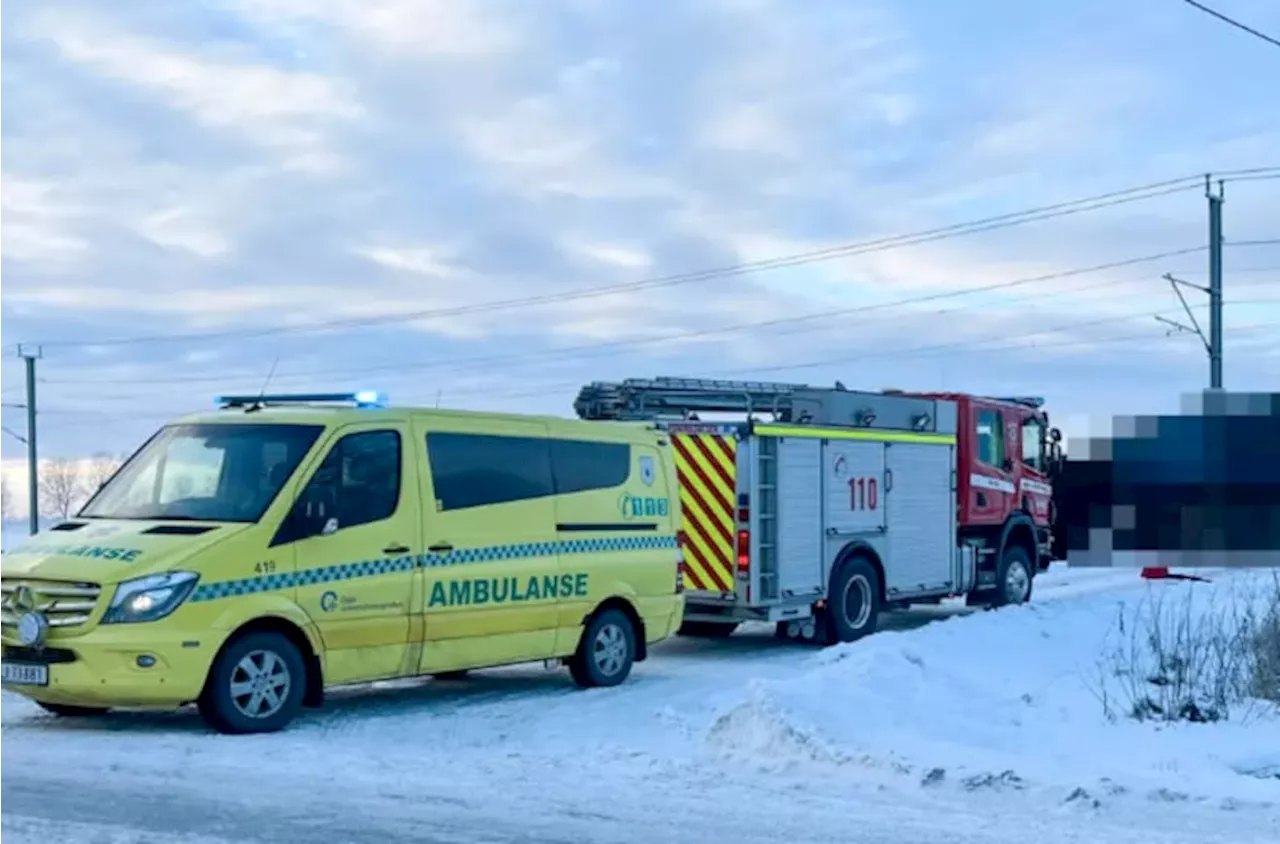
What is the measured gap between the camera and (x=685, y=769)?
8.95m

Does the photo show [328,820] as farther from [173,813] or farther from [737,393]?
[737,393]

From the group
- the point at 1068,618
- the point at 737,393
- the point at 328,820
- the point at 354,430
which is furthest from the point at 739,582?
the point at 328,820

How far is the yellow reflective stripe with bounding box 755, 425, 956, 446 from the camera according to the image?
15.7m

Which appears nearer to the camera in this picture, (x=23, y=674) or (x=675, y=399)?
(x=23, y=674)

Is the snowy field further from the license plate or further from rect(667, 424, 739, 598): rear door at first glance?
rect(667, 424, 739, 598): rear door

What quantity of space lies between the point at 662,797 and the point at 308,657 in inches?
135

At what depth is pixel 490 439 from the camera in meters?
12.1

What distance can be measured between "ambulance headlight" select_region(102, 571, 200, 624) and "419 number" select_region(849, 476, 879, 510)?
28.5 ft

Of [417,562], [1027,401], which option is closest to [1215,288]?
[1027,401]

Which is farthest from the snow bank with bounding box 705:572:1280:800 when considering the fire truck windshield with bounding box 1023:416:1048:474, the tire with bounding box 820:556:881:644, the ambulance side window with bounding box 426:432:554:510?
the fire truck windshield with bounding box 1023:416:1048:474

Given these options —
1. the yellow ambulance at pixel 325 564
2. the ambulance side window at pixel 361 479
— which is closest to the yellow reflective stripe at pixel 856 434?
the yellow ambulance at pixel 325 564

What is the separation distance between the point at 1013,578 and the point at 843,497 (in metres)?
4.49

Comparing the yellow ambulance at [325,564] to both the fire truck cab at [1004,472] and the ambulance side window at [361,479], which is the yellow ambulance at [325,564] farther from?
the fire truck cab at [1004,472]

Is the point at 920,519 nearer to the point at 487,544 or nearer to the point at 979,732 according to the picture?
the point at 487,544
